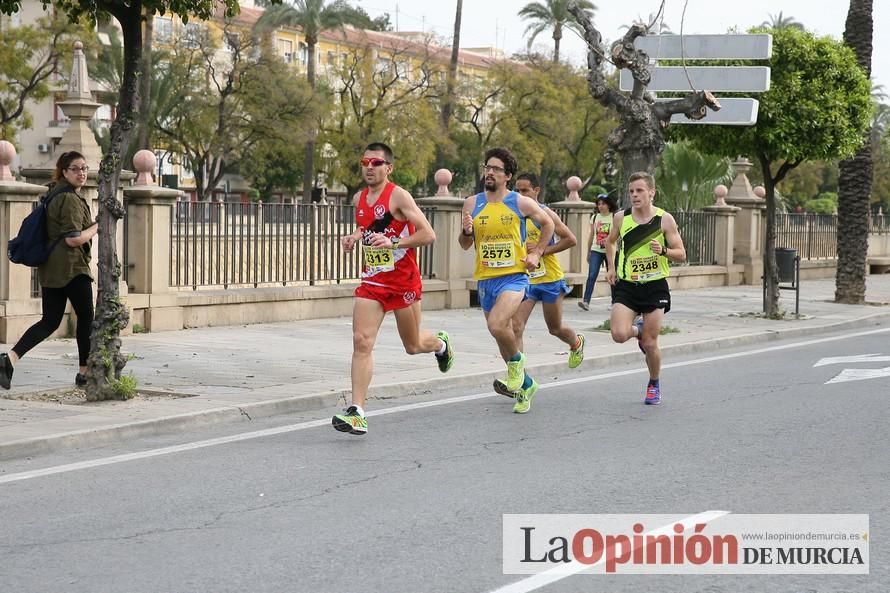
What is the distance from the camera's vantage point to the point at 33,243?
35.3 ft

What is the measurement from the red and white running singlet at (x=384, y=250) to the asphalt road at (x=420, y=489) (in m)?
1.06

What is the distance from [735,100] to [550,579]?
43.2 ft

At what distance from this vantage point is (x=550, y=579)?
5.51 m

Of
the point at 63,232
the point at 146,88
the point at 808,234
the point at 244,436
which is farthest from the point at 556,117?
the point at 244,436

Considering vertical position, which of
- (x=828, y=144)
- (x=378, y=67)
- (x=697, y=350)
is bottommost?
A: (x=697, y=350)

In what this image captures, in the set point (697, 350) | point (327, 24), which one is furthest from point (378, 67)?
point (697, 350)

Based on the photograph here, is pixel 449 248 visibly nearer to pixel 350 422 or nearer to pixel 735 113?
pixel 735 113

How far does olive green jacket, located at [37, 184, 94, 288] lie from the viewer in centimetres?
1077

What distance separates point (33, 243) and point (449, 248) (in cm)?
1029

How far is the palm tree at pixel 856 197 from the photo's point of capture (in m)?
22.9

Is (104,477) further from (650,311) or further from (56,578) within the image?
(650,311)

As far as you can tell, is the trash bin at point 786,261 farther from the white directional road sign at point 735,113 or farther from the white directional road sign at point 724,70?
the white directional road sign at point 735,113

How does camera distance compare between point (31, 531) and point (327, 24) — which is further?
point (327, 24)

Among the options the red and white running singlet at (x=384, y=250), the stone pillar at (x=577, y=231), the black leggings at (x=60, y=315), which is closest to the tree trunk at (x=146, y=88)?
the stone pillar at (x=577, y=231)
